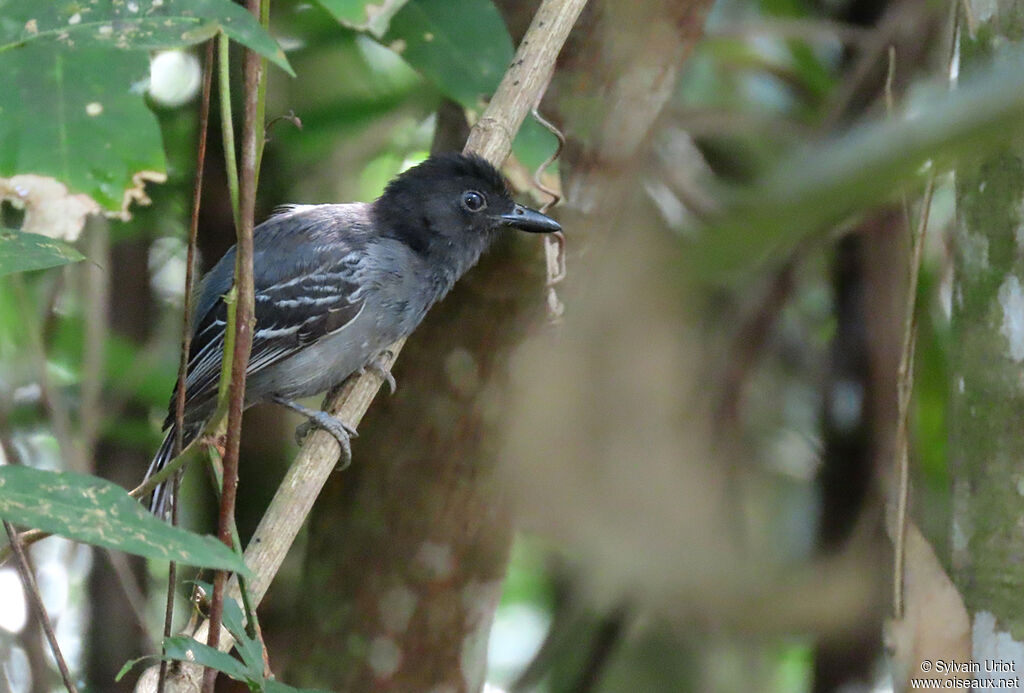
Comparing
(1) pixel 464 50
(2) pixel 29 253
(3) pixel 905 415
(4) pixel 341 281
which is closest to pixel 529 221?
(1) pixel 464 50

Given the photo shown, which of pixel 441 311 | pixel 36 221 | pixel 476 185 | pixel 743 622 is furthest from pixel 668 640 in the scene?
pixel 36 221

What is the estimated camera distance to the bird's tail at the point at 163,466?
3314 mm

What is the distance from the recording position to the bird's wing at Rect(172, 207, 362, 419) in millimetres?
3568

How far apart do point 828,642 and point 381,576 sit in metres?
1.91

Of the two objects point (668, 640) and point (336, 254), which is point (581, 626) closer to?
point (668, 640)

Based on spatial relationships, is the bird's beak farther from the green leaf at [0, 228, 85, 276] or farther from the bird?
the green leaf at [0, 228, 85, 276]

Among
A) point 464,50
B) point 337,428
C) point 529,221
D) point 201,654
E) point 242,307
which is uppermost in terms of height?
point 242,307

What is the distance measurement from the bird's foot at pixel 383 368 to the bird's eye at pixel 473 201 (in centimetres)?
56

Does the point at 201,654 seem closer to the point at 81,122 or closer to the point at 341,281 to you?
the point at 81,122

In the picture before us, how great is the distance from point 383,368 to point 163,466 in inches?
28.3

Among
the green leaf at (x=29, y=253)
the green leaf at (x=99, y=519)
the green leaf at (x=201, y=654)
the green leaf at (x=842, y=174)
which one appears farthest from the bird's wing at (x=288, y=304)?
the green leaf at (x=842, y=174)

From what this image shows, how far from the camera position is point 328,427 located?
8.95ft

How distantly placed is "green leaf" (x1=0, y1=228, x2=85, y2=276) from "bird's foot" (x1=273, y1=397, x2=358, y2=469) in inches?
34.5

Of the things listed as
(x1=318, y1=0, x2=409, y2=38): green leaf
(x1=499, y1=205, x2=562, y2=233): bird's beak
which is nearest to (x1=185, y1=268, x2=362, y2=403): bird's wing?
(x1=499, y1=205, x2=562, y2=233): bird's beak
